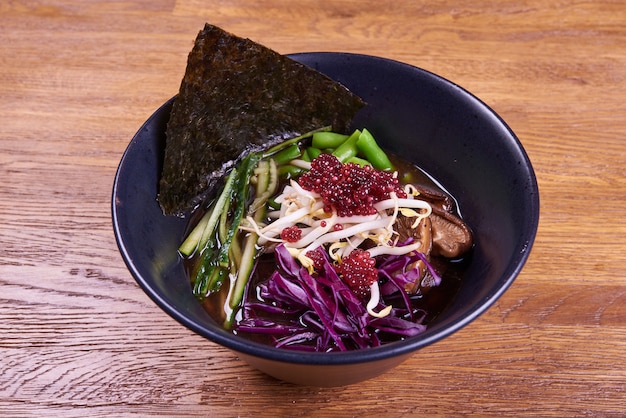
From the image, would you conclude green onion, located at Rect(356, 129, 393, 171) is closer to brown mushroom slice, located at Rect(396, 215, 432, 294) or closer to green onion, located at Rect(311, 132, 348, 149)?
green onion, located at Rect(311, 132, 348, 149)

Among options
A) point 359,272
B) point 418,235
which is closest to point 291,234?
point 359,272

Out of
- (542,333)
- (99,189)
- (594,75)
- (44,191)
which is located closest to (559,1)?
(594,75)

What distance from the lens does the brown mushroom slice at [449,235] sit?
55.7 inches

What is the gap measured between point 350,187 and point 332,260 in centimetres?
18

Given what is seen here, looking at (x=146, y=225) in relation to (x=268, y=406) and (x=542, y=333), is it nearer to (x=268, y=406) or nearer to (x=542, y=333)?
(x=268, y=406)

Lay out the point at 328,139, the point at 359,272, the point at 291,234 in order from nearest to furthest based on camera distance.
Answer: the point at 359,272 < the point at 291,234 < the point at 328,139

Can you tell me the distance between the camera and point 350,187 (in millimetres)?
1348

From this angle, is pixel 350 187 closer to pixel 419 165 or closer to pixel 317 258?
pixel 317 258

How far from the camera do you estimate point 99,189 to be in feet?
5.94

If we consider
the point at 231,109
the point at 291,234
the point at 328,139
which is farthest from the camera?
the point at 328,139

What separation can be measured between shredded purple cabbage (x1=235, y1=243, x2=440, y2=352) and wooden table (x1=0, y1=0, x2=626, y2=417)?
0.55 ft

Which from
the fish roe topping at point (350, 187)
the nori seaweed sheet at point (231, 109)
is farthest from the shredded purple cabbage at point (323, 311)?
the nori seaweed sheet at point (231, 109)

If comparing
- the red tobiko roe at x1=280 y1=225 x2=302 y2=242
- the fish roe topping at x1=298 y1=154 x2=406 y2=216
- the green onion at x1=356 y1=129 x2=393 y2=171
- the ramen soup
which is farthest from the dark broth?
the green onion at x1=356 y1=129 x2=393 y2=171

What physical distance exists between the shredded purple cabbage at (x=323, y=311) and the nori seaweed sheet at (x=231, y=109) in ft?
1.08
